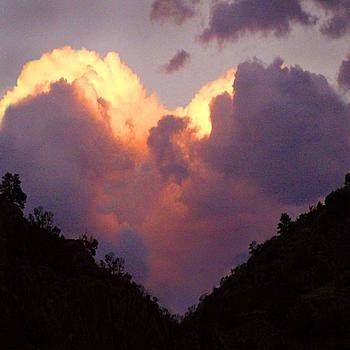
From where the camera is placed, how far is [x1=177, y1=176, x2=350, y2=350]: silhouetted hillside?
59.9 meters

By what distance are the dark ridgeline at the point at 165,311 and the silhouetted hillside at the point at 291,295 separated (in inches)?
6.3

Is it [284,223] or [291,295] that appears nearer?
[291,295]

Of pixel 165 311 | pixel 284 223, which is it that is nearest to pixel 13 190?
pixel 165 311

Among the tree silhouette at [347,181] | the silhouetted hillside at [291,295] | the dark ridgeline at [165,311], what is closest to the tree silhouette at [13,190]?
the dark ridgeline at [165,311]

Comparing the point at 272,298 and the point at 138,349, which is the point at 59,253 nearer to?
the point at 272,298

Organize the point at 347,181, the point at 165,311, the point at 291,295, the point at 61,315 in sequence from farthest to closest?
the point at 347,181 → the point at 291,295 → the point at 165,311 → the point at 61,315

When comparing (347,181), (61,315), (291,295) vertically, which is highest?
(347,181)

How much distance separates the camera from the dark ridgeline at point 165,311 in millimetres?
32781

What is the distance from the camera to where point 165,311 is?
7244cm

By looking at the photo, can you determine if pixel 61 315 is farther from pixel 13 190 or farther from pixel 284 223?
pixel 284 223

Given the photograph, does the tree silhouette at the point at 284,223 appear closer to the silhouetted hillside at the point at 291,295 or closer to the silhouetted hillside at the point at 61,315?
the silhouetted hillside at the point at 291,295

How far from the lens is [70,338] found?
96.1 ft

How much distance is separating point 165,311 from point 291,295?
59.4ft

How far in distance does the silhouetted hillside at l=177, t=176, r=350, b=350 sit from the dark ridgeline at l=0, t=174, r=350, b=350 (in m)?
0.16
